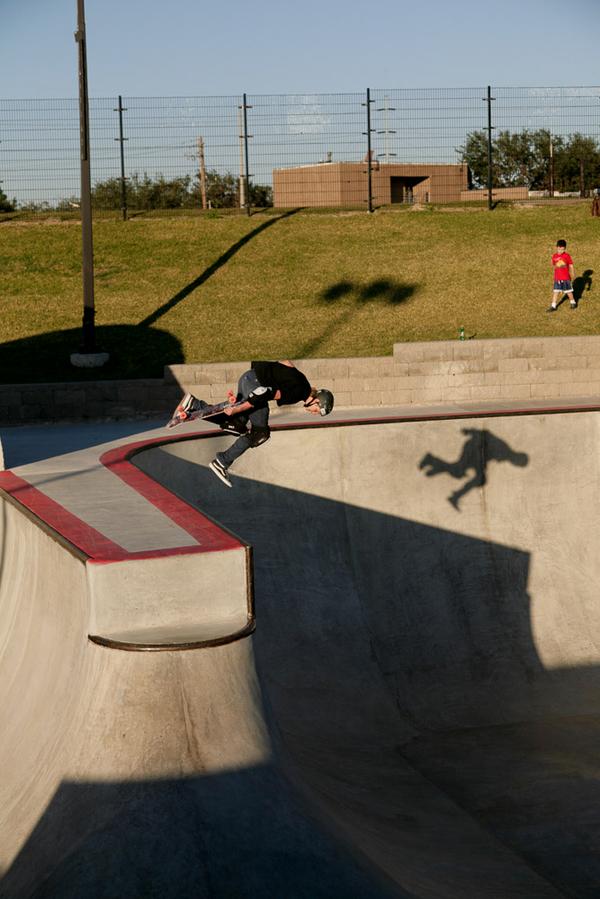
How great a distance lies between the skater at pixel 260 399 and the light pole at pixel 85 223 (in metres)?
9.66

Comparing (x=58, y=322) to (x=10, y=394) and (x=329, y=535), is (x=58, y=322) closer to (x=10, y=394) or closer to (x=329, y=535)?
(x=10, y=394)

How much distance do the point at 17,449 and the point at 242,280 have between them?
40.6ft

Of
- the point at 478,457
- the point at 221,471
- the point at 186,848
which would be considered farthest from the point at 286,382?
the point at 186,848

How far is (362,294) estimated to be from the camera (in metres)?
25.9

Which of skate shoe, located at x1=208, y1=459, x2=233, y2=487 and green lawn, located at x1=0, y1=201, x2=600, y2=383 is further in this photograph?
green lawn, located at x1=0, y1=201, x2=600, y2=383

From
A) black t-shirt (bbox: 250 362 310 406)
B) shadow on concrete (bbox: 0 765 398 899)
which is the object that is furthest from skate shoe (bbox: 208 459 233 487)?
shadow on concrete (bbox: 0 765 398 899)

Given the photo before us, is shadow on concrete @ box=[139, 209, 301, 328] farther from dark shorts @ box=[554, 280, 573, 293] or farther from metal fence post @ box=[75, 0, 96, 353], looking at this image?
dark shorts @ box=[554, 280, 573, 293]

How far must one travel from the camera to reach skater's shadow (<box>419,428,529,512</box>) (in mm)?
14800

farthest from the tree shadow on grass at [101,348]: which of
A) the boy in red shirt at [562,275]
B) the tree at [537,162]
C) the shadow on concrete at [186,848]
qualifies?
the tree at [537,162]

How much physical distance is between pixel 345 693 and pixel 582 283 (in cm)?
1722

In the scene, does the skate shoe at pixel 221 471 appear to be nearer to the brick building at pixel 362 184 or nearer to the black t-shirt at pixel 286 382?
the black t-shirt at pixel 286 382

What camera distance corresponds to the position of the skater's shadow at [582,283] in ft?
83.2

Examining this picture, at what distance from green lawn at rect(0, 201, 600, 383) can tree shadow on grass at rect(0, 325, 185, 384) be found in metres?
0.05

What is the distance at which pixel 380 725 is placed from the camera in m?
11.0
